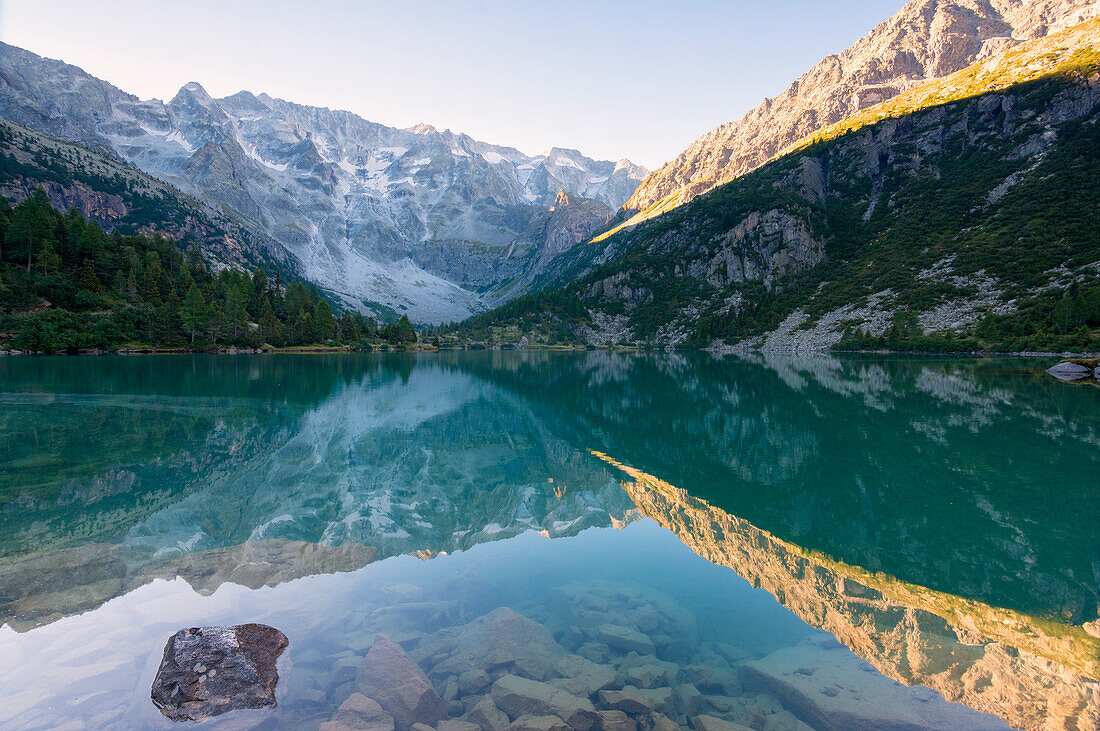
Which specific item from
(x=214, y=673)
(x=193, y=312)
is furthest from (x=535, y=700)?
(x=193, y=312)

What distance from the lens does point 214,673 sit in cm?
741

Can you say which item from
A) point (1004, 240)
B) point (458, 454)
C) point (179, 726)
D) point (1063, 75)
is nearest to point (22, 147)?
point (458, 454)

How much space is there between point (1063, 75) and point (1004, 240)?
85.6 m

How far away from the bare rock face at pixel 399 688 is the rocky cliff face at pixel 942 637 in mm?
7402

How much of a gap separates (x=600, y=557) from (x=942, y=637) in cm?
743

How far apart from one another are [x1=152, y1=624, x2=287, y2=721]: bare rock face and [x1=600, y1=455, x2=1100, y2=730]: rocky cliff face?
397 inches

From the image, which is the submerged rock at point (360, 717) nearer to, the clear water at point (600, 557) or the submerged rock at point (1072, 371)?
the clear water at point (600, 557)

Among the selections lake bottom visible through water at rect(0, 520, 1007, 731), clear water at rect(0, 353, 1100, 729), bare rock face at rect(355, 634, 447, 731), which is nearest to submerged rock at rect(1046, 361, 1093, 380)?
clear water at rect(0, 353, 1100, 729)

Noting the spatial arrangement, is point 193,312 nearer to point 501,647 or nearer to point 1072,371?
point 501,647

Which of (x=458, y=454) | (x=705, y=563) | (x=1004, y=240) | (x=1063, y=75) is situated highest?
(x=1063, y=75)

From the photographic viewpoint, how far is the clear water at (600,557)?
25.1 ft

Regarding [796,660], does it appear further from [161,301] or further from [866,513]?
[161,301]

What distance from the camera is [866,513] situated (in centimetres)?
1525

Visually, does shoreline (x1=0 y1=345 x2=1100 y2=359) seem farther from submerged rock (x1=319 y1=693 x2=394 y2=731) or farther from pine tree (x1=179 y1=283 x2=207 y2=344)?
submerged rock (x1=319 y1=693 x2=394 y2=731)
